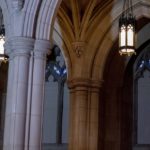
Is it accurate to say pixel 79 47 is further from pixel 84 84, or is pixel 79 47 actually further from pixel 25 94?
pixel 25 94

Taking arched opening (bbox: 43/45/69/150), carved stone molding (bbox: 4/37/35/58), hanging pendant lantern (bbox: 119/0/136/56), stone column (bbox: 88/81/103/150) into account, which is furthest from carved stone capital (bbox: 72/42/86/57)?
carved stone molding (bbox: 4/37/35/58)

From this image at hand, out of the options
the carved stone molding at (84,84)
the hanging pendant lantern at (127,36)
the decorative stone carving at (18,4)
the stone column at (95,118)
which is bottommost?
the stone column at (95,118)

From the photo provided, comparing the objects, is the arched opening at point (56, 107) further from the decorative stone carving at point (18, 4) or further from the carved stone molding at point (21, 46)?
the carved stone molding at point (21, 46)

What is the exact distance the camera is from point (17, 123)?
8.68m

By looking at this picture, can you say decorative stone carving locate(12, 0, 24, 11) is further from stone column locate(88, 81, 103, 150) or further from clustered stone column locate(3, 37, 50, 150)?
stone column locate(88, 81, 103, 150)

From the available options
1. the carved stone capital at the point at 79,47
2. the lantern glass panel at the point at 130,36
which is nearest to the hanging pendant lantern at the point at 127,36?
the lantern glass panel at the point at 130,36

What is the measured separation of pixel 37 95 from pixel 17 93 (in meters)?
0.39

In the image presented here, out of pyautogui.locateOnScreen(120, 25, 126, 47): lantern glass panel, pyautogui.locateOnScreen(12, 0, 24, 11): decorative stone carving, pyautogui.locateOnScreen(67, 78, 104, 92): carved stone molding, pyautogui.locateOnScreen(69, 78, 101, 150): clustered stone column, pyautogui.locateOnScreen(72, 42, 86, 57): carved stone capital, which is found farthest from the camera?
pyautogui.locateOnScreen(72, 42, 86, 57): carved stone capital

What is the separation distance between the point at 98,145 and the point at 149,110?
242 cm

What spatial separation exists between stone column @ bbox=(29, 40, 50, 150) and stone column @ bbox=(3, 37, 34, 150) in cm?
15

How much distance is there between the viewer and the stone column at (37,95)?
8734 millimetres

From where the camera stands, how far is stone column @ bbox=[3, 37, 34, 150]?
8.67m

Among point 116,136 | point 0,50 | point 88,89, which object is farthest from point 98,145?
point 0,50

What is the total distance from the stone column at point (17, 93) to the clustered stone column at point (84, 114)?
4.55 metres
